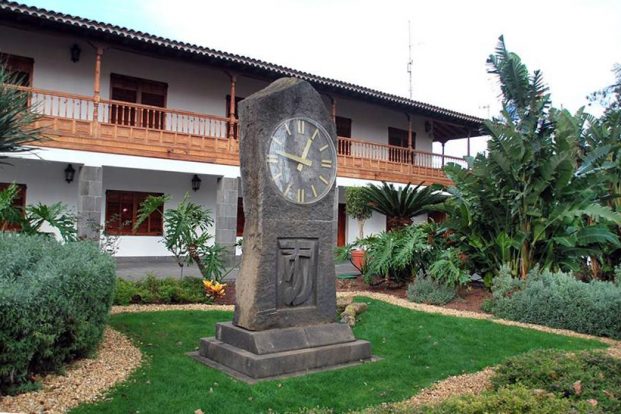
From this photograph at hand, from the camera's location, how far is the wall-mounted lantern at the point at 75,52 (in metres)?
14.1

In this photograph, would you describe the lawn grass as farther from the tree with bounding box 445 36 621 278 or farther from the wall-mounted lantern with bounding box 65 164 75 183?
the wall-mounted lantern with bounding box 65 164 75 183

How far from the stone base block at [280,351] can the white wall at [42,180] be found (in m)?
10.2

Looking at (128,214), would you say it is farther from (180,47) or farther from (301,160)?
(301,160)

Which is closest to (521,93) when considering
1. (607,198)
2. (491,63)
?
(491,63)

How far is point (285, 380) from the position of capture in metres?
4.56

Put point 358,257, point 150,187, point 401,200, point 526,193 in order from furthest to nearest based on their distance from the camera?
point 150,187 < point 358,257 < point 401,200 < point 526,193

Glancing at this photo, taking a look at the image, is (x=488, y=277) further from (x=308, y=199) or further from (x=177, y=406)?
(x=177, y=406)

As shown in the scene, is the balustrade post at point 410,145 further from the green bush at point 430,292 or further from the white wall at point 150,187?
the green bush at point 430,292

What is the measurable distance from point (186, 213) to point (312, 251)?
4.39 metres

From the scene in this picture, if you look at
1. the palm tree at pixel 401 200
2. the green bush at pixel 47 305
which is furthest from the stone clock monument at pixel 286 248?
the palm tree at pixel 401 200

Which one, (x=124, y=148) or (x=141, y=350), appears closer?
(x=141, y=350)

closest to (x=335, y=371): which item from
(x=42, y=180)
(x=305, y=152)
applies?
(x=305, y=152)

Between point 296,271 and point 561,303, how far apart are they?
179 inches

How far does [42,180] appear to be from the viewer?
1421 centimetres
